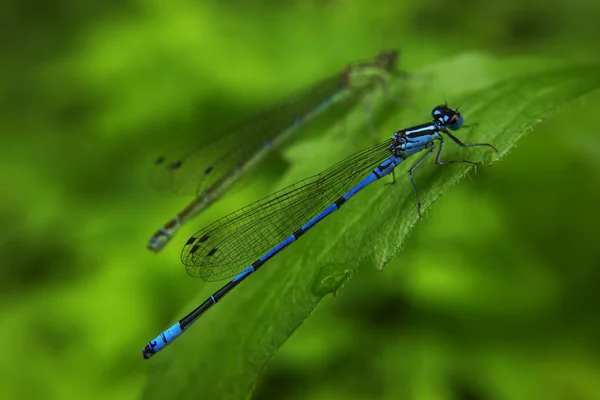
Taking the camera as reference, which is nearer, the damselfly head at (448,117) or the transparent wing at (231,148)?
the damselfly head at (448,117)

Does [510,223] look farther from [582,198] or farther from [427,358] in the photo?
[427,358]

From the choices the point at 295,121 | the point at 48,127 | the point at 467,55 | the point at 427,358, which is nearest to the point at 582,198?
the point at 467,55

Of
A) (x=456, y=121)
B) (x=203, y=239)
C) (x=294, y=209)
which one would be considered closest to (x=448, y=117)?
(x=456, y=121)

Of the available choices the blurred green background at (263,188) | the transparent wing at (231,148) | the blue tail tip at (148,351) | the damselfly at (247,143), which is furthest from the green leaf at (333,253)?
the transparent wing at (231,148)

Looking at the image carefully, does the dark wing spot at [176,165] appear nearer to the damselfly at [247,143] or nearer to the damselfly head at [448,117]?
the damselfly at [247,143]

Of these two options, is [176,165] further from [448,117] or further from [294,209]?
[448,117]

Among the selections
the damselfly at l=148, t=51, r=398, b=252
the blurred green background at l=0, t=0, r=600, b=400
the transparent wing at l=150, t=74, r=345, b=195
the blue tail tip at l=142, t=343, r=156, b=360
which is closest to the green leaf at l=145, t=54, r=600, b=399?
the blue tail tip at l=142, t=343, r=156, b=360

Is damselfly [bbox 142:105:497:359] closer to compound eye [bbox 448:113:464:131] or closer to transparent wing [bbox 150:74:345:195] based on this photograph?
compound eye [bbox 448:113:464:131]
